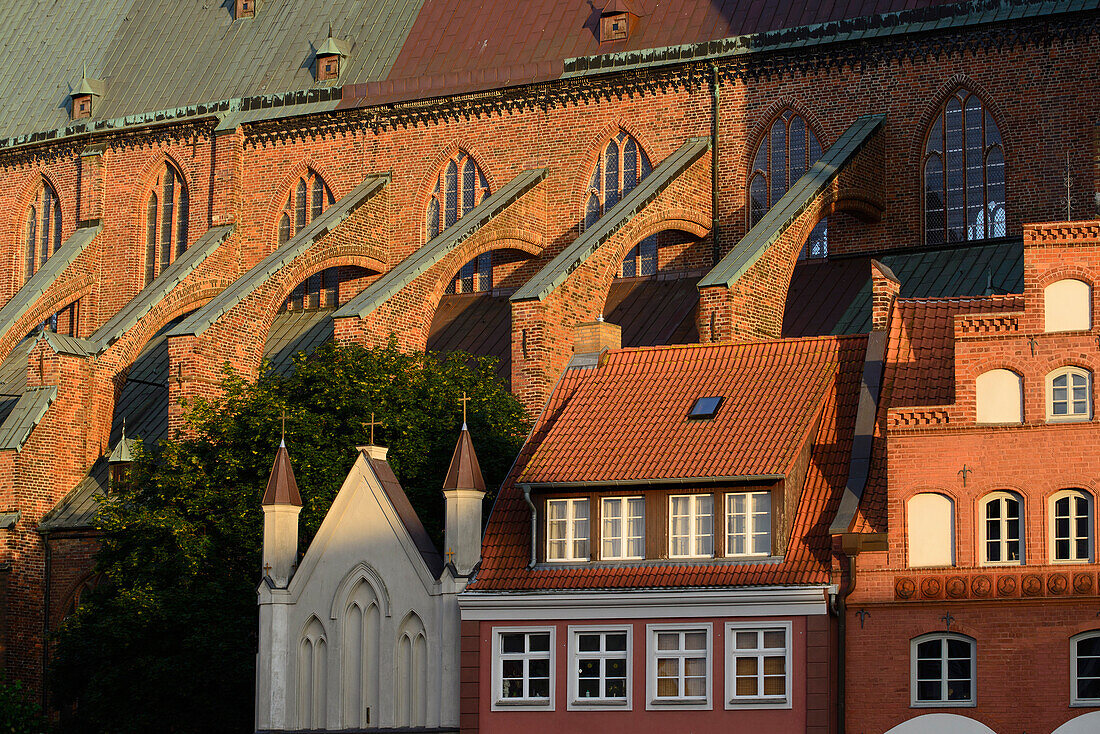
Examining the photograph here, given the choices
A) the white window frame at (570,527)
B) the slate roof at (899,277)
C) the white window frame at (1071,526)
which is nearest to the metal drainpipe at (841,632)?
the white window frame at (1071,526)

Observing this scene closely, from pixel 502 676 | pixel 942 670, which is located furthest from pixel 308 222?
pixel 942 670

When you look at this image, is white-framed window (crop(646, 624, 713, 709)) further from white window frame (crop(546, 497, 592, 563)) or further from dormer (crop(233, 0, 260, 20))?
dormer (crop(233, 0, 260, 20))

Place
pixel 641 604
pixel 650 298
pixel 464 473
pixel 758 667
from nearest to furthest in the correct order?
pixel 758 667 → pixel 641 604 → pixel 464 473 → pixel 650 298

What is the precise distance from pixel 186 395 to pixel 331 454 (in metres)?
8.70

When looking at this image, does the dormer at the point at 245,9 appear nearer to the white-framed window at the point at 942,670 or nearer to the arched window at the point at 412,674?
the arched window at the point at 412,674

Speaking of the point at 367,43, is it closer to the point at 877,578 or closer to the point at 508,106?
the point at 508,106

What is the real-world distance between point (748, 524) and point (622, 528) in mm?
A: 2067

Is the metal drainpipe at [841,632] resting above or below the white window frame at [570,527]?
below

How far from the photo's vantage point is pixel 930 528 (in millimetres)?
32344

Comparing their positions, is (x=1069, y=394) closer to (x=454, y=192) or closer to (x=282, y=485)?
(x=282, y=485)

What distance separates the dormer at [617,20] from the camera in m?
53.1

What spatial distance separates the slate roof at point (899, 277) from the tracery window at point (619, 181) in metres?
4.54

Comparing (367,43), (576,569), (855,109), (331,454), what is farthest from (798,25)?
(576,569)

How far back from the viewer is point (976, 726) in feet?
102
